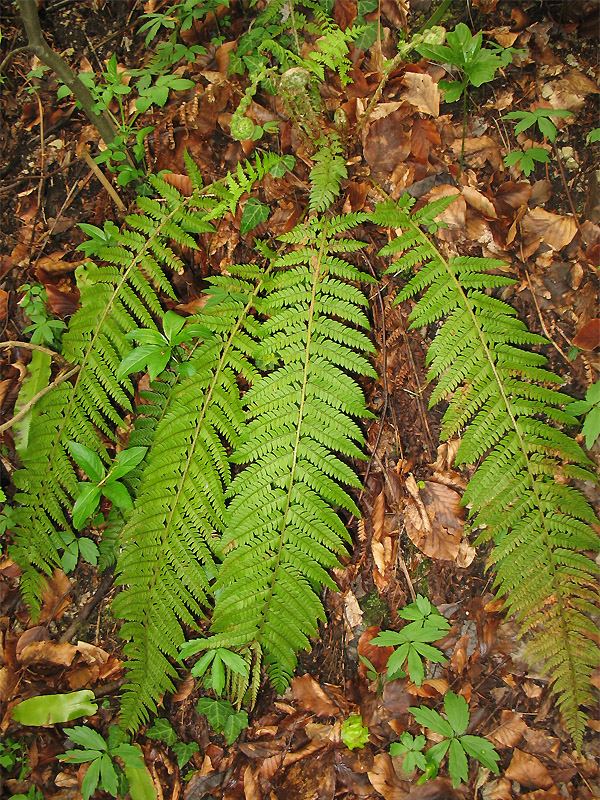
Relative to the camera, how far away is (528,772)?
234cm

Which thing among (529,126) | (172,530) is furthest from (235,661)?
(529,126)

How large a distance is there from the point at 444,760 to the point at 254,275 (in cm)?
260

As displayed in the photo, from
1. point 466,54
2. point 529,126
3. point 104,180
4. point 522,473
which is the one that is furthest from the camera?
point 104,180

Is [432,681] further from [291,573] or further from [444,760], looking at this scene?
[291,573]

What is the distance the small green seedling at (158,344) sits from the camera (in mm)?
2305

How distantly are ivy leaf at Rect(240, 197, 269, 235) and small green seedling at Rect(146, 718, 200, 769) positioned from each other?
277 centimetres

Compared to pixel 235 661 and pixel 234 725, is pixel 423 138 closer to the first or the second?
pixel 235 661

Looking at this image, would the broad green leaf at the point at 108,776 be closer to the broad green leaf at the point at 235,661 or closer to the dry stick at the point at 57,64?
the broad green leaf at the point at 235,661

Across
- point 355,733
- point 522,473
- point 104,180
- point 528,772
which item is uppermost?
point 104,180

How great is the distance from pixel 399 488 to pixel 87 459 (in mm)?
1588

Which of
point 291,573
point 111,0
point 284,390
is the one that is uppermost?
point 111,0

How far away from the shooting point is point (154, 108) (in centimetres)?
333

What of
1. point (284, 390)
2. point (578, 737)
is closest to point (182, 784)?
point (578, 737)

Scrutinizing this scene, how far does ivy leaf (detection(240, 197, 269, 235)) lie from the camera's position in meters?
2.91
